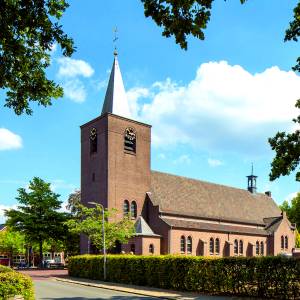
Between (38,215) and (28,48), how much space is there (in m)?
42.5

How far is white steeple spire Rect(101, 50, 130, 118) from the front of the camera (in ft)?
156

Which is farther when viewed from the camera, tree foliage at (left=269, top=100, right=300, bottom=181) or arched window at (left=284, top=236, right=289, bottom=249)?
arched window at (left=284, top=236, right=289, bottom=249)

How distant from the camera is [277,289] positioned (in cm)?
2031

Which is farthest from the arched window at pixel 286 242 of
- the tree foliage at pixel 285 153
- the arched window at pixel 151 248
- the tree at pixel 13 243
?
the tree foliage at pixel 285 153

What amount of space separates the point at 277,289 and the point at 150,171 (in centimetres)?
3101

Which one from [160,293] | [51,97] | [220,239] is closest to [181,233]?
[220,239]

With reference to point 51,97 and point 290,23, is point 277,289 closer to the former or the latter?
point 290,23

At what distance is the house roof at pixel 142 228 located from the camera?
145 ft

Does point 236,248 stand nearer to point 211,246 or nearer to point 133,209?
point 211,246

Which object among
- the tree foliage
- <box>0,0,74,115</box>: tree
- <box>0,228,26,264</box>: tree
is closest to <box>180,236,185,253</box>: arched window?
the tree foliage

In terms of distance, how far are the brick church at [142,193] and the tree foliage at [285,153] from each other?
26.0 m

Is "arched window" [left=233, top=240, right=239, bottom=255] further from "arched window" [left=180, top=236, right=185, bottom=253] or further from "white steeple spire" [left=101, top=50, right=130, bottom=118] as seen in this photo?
"white steeple spire" [left=101, top=50, right=130, bottom=118]

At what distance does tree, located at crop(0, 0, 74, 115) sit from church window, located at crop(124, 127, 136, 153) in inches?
1433

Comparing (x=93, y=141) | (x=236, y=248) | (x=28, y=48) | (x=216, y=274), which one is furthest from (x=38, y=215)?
(x=28, y=48)
